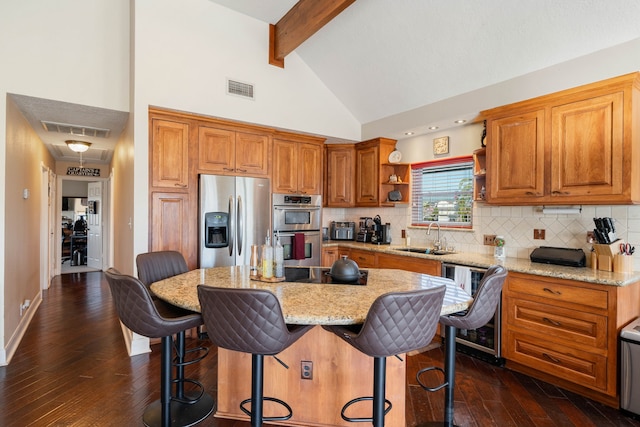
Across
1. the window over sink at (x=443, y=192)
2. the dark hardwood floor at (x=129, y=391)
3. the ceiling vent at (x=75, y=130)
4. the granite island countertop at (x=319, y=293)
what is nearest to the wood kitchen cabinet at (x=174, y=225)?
the dark hardwood floor at (x=129, y=391)

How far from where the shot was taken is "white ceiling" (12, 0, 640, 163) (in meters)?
2.54

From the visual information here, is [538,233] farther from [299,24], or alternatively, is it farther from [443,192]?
[299,24]

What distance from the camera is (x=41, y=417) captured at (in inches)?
84.0

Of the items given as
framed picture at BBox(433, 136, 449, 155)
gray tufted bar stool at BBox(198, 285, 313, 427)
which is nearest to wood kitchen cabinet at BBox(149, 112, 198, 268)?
gray tufted bar stool at BBox(198, 285, 313, 427)

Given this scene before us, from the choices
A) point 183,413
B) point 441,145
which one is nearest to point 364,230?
point 441,145

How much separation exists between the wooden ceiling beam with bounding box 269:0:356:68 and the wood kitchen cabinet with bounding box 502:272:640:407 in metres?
2.86

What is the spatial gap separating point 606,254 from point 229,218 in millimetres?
3488

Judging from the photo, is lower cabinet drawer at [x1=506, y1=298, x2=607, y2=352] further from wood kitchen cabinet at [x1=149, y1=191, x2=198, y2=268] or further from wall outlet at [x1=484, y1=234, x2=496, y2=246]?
wood kitchen cabinet at [x1=149, y1=191, x2=198, y2=268]

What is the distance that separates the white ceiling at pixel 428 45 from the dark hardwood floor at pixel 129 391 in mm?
2370

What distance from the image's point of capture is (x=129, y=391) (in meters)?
2.46

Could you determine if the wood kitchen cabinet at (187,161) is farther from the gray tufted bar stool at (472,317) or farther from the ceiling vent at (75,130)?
the gray tufted bar stool at (472,317)

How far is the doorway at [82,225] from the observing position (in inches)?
291

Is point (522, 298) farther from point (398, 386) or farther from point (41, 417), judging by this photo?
point (41, 417)

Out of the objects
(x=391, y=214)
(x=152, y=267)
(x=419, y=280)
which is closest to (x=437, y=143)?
(x=391, y=214)
